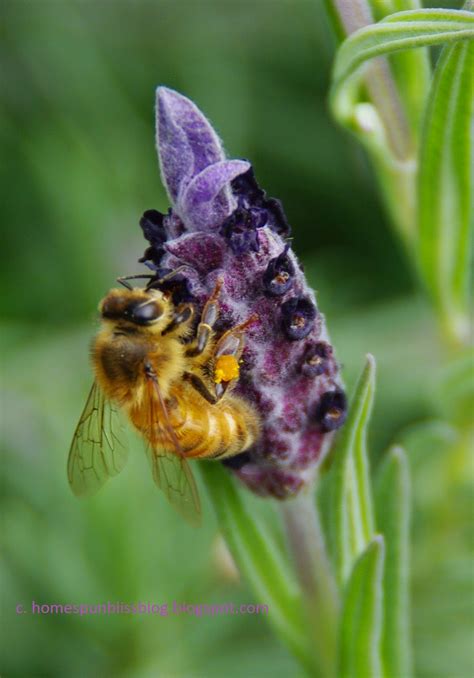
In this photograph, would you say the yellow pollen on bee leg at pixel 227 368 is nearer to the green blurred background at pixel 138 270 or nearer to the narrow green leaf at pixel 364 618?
the narrow green leaf at pixel 364 618

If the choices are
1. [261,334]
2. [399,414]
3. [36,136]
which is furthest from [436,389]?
[36,136]

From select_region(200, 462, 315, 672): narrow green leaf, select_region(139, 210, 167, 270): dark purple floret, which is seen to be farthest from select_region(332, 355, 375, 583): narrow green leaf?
select_region(139, 210, 167, 270): dark purple floret

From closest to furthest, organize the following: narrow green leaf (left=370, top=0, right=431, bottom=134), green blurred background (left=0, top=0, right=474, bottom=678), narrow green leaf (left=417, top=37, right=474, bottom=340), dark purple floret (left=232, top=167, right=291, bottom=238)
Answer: dark purple floret (left=232, top=167, right=291, bottom=238), narrow green leaf (left=417, top=37, right=474, bottom=340), narrow green leaf (left=370, top=0, right=431, bottom=134), green blurred background (left=0, top=0, right=474, bottom=678)

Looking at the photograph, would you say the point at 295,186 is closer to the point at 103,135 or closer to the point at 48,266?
the point at 103,135

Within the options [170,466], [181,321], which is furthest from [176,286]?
[170,466]

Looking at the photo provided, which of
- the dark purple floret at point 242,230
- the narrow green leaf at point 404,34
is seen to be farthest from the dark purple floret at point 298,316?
the narrow green leaf at point 404,34

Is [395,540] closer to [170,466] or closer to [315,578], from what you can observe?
[315,578]

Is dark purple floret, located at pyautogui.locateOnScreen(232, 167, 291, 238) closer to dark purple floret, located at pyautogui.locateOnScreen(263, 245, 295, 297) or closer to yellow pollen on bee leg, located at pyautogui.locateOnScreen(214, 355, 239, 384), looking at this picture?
dark purple floret, located at pyautogui.locateOnScreen(263, 245, 295, 297)
